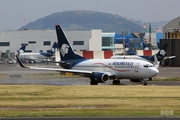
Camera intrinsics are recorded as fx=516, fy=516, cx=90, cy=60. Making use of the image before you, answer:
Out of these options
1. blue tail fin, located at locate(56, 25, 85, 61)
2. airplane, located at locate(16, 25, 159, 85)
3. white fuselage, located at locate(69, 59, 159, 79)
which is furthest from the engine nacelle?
blue tail fin, located at locate(56, 25, 85, 61)

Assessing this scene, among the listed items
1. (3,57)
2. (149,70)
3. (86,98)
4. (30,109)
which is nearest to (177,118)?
(30,109)

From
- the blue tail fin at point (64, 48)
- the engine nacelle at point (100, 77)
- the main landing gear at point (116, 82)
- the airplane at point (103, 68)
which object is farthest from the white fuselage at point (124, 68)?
the blue tail fin at point (64, 48)

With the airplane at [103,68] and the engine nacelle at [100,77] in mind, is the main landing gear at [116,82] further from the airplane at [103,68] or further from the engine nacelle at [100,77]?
the engine nacelle at [100,77]

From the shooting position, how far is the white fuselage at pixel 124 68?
57625 millimetres

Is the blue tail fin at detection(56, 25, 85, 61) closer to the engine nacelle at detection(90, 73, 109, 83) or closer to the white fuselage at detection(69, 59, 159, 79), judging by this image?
the white fuselage at detection(69, 59, 159, 79)

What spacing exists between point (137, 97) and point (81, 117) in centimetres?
1108

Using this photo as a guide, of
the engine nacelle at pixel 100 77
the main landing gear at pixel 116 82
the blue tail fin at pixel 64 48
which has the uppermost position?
the blue tail fin at pixel 64 48

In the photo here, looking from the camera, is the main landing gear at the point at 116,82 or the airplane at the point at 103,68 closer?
the airplane at the point at 103,68

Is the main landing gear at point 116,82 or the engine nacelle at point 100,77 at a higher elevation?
the engine nacelle at point 100,77

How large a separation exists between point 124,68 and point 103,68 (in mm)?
3221

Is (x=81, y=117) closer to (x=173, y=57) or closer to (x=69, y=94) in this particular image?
(x=69, y=94)

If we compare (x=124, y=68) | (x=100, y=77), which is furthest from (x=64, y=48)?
(x=124, y=68)

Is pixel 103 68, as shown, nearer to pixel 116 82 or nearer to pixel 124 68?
pixel 116 82

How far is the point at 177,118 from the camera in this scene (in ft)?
84.1
